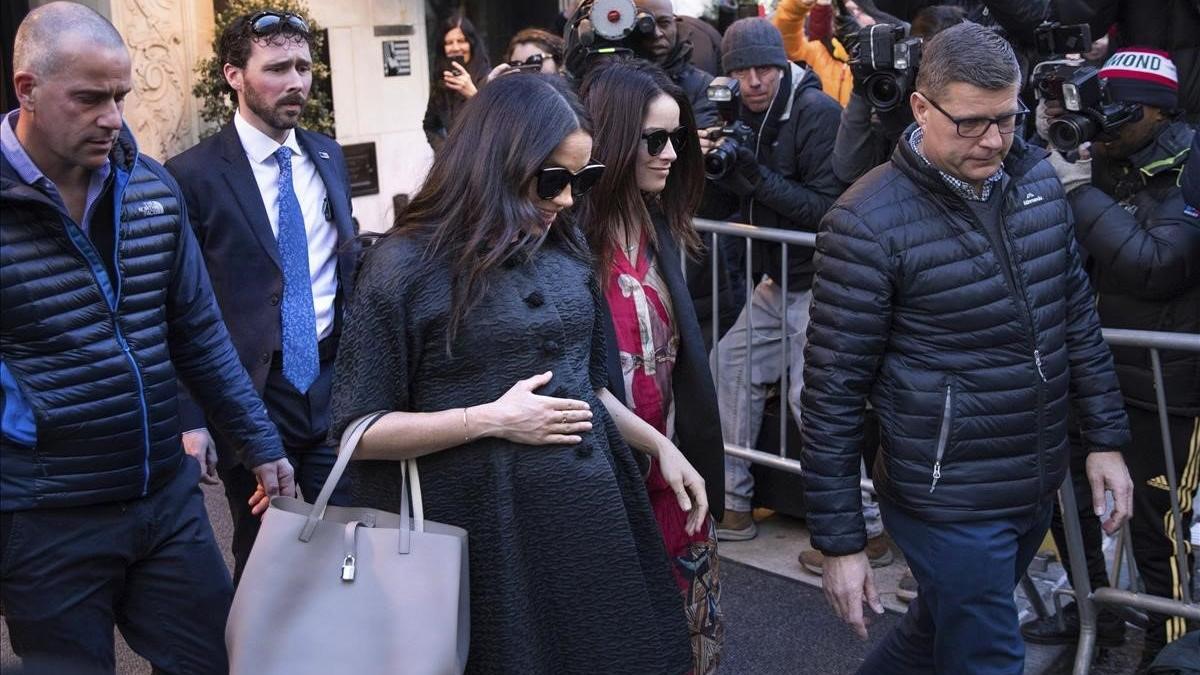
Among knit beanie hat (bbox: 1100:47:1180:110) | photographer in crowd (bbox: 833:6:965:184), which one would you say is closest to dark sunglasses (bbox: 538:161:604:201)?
photographer in crowd (bbox: 833:6:965:184)

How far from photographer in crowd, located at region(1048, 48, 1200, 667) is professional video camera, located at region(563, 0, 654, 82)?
167 cm

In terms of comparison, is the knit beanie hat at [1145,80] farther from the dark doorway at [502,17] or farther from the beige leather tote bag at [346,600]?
the dark doorway at [502,17]

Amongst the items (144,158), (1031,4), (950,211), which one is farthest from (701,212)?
(144,158)

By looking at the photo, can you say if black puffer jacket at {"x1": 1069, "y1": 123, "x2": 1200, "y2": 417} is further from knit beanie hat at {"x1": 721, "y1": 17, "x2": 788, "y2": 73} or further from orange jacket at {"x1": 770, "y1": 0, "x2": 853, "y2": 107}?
orange jacket at {"x1": 770, "y1": 0, "x2": 853, "y2": 107}

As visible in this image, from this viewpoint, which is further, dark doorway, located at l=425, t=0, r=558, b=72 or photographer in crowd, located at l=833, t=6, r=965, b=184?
dark doorway, located at l=425, t=0, r=558, b=72

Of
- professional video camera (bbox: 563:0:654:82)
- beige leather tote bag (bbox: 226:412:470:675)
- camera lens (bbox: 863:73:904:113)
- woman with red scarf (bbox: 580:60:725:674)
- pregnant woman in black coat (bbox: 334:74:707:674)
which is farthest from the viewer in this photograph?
professional video camera (bbox: 563:0:654:82)

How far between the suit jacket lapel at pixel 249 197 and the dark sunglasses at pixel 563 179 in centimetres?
142

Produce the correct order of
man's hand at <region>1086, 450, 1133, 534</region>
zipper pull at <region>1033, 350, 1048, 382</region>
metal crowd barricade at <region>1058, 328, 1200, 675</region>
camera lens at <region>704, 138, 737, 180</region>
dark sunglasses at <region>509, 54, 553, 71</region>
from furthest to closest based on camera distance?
dark sunglasses at <region>509, 54, 553, 71</region> → camera lens at <region>704, 138, 737, 180</region> → metal crowd barricade at <region>1058, 328, 1200, 675</region> → man's hand at <region>1086, 450, 1133, 534</region> → zipper pull at <region>1033, 350, 1048, 382</region>

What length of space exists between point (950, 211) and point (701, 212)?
101 inches

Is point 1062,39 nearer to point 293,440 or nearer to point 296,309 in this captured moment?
point 296,309

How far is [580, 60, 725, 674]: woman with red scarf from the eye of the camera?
3.75 m

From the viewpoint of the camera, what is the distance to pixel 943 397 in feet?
11.5

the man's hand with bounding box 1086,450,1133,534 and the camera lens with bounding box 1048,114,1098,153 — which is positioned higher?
the camera lens with bounding box 1048,114,1098,153

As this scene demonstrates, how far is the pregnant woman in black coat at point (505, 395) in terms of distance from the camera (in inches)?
121
